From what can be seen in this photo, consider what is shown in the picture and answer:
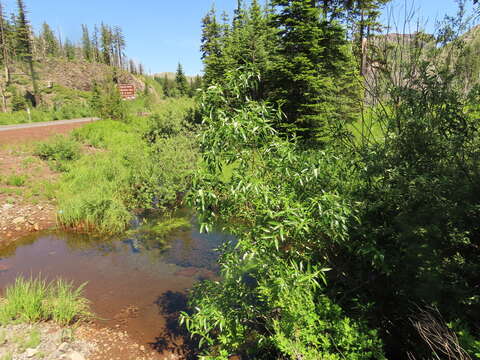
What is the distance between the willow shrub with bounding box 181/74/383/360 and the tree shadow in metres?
1.12

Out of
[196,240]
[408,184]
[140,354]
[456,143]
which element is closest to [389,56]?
[456,143]

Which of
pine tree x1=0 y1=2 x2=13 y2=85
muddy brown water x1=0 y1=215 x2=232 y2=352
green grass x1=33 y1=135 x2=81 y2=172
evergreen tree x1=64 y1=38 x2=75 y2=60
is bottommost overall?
muddy brown water x1=0 y1=215 x2=232 y2=352

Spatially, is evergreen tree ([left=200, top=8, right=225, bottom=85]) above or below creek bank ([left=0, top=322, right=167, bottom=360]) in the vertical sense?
above

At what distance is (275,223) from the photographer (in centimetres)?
257

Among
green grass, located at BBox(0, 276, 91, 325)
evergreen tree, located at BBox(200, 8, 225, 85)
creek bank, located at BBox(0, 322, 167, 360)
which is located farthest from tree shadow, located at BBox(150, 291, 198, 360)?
evergreen tree, located at BBox(200, 8, 225, 85)

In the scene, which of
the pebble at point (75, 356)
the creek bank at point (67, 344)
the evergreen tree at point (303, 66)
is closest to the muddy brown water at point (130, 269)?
the creek bank at point (67, 344)

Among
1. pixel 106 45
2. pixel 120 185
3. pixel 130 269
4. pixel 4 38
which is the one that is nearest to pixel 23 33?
pixel 4 38

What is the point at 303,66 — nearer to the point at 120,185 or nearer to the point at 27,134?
the point at 120,185

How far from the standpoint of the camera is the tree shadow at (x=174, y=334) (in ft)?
14.5

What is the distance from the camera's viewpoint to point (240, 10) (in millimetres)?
31469

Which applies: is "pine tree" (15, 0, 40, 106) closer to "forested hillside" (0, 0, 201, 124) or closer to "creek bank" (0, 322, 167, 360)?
"forested hillside" (0, 0, 201, 124)

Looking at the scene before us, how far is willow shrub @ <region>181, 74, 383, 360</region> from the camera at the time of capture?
271 cm

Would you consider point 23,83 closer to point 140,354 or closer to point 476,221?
point 140,354

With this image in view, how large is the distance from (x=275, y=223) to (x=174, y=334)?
11.3ft
